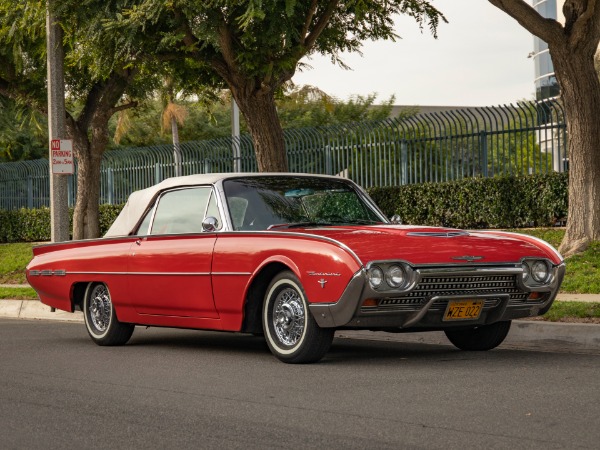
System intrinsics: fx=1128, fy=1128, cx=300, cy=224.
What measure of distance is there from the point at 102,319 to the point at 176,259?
1.71 m

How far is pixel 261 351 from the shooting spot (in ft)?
34.7

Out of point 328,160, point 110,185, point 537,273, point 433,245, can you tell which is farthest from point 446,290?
point 110,185

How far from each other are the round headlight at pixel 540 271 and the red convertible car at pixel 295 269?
0.01 meters

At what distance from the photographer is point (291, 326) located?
9.11 meters

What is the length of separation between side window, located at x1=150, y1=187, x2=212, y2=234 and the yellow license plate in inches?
104

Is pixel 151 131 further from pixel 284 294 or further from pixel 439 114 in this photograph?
pixel 284 294

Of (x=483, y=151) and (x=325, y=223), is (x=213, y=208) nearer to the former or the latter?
(x=325, y=223)

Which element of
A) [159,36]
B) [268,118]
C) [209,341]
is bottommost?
[209,341]

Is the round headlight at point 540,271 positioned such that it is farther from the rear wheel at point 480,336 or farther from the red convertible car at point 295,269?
the rear wheel at point 480,336

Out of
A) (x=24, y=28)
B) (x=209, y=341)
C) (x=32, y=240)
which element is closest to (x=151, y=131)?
(x=32, y=240)

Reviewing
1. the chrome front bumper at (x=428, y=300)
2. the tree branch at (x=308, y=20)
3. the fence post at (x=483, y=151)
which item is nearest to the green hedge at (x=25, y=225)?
the fence post at (x=483, y=151)

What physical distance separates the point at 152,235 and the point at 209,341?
1.62 m

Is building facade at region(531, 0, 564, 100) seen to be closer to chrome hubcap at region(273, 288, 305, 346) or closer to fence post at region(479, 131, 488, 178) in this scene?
fence post at region(479, 131, 488, 178)

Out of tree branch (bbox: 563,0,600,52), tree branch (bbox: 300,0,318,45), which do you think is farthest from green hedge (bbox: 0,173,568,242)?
tree branch (bbox: 300,0,318,45)
